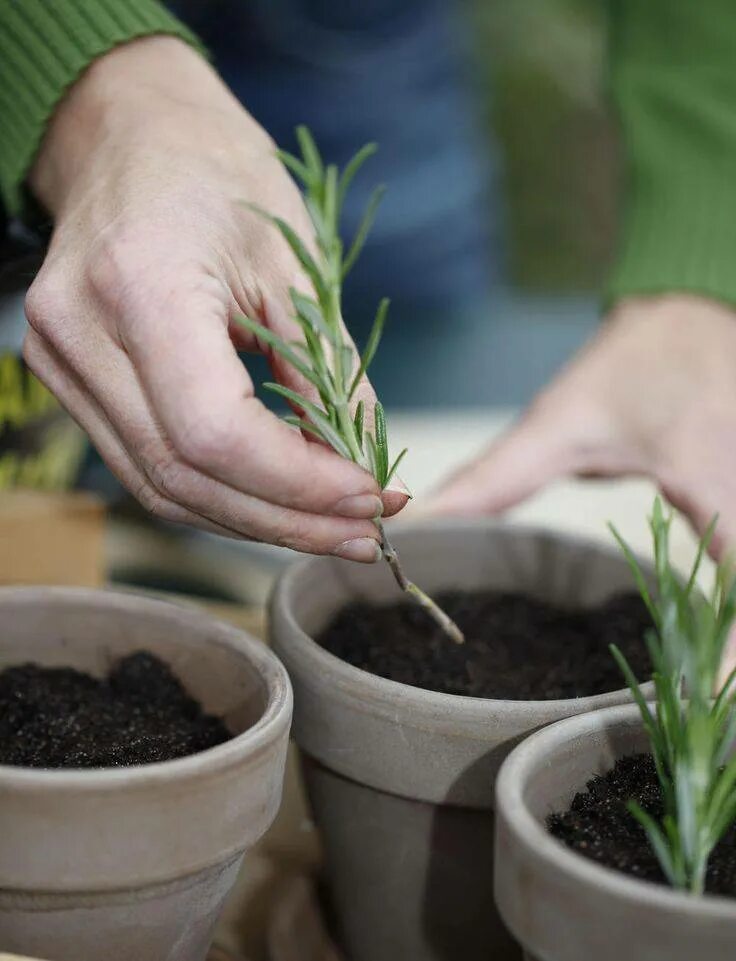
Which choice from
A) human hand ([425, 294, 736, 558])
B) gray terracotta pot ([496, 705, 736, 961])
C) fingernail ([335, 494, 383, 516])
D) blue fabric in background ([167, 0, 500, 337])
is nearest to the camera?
gray terracotta pot ([496, 705, 736, 961])

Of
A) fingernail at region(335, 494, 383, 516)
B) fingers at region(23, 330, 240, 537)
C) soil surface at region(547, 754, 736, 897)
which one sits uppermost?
fingers at region(23, 330, 240, 537)

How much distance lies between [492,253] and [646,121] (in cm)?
117

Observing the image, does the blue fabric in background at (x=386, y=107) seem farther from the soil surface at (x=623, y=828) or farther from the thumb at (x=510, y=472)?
the soil surface at (x=623, y=828)

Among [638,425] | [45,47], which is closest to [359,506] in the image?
[45,47]

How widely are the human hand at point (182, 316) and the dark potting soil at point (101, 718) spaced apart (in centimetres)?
12

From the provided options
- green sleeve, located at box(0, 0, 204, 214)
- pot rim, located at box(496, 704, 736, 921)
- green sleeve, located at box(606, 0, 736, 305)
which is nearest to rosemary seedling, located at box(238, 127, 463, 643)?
pot rim, located at box(496, 704, 736, 921)

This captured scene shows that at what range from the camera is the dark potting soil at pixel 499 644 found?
2.38 feet

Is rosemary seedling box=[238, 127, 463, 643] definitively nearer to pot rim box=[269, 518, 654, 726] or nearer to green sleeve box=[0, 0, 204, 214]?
pot rim box=[269, 518, 654, 726]

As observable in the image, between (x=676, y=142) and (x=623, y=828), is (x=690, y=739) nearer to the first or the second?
(x=623, y=828)

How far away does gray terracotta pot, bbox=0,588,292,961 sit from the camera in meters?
0.49

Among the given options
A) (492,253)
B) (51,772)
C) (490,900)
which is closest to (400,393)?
(492,253)

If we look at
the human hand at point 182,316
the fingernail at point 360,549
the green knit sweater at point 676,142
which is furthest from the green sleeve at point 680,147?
the fingernail at point 360,549

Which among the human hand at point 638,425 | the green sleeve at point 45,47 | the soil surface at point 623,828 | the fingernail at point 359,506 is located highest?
the green sleeve at point 45,47

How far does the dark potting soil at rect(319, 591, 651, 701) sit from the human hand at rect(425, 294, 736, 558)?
0.50ft
